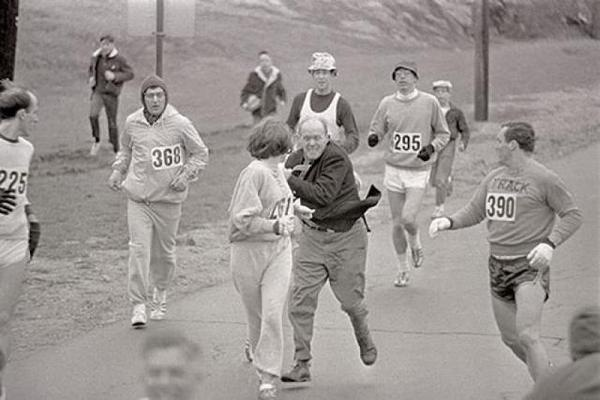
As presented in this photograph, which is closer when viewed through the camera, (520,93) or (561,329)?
(561,329)

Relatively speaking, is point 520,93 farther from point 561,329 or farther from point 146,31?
point 561,329

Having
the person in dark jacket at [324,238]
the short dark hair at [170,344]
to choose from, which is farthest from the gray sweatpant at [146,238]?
the short dark hair at [170,344]

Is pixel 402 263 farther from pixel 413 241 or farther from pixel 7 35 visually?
pixel 7 35

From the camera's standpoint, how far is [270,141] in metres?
7.75

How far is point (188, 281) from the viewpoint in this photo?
11766mm

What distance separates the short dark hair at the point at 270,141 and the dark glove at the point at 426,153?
10.7 ft

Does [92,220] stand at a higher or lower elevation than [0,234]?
lower

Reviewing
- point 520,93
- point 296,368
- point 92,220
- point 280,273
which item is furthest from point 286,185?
point 520,93

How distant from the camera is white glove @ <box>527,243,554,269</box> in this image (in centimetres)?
715

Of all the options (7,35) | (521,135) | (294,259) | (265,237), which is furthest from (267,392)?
(7,35)

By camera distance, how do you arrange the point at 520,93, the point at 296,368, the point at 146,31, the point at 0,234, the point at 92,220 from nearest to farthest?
the point at 0,234 < the point at 296,368 < the point at 146,31 < the point at 92,220 < the point at 520,93

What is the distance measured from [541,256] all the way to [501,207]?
432 millimetres

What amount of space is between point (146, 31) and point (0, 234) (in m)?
5.28

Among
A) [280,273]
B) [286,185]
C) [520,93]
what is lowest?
[520,93]
